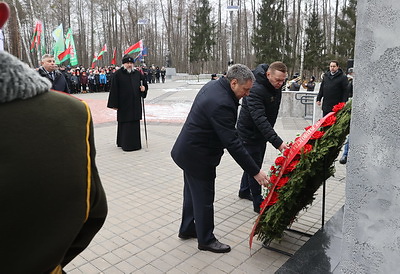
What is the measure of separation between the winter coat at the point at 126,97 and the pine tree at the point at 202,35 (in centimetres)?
4008

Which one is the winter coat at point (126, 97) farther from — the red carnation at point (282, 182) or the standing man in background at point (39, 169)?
the standing man in background at point (39, 169)

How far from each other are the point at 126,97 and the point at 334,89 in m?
4.57

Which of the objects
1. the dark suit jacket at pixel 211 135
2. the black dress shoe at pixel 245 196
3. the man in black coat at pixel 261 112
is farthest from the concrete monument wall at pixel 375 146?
the black dress shoe at pixel 245 196

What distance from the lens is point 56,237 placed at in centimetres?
109

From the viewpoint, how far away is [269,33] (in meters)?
36.8

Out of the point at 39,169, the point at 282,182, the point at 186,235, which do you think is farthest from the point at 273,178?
the point at 39,169

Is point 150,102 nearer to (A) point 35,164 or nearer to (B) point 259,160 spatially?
(B) point 259,160

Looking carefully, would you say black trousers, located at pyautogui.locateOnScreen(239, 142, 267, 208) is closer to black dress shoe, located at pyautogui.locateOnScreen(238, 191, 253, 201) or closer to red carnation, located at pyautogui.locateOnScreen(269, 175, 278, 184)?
black dress shoe, located at pyautogui.locateOnScreen(238, 191, 253, 201)

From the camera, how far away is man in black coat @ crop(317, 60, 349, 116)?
24.4ft

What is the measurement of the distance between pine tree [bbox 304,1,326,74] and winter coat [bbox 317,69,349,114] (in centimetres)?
3124

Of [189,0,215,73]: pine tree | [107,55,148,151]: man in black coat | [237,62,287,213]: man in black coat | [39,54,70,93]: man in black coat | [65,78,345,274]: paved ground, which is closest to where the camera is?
[65,78,345,274]: paved ground

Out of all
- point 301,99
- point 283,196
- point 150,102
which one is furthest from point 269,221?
point 150,102

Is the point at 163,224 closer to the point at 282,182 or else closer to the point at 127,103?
the point at 282,182

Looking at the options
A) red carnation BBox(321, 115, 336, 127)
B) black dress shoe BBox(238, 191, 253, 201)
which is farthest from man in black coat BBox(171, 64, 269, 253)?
black dress shoe BBox(238, 191, 253, 201)
